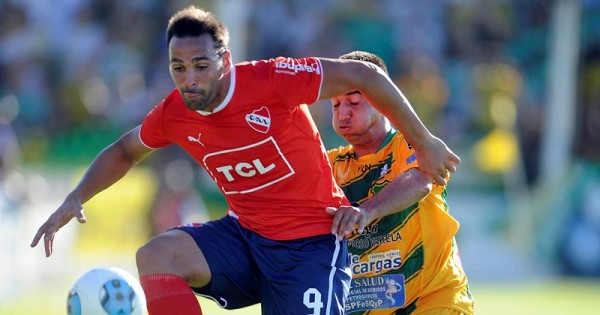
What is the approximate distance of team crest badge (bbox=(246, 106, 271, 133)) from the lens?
5.87 m

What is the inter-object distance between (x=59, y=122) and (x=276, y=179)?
37.8 feet

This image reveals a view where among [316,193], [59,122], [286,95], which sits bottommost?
[316,193]

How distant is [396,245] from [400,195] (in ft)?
1.77

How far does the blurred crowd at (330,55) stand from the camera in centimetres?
1702

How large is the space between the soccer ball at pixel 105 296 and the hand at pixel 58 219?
40 centimetres

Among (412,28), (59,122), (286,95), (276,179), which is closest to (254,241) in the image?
(276,179)

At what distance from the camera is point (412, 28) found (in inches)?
732

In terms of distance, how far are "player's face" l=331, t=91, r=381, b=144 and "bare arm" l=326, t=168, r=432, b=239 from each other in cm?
48

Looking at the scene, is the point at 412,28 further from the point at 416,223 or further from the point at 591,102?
the point at 416,223

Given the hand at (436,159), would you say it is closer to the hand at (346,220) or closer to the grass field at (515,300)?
the hand at (346,220)

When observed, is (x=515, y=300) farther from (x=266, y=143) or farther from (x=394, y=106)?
(x=266, y=143)

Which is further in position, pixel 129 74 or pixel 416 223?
pixel 129 74

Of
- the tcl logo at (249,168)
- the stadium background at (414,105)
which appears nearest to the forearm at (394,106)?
the tcl logo at (249,168)

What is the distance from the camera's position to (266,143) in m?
5.89
